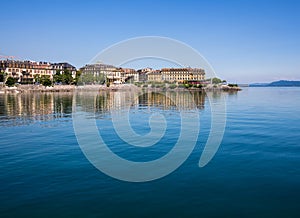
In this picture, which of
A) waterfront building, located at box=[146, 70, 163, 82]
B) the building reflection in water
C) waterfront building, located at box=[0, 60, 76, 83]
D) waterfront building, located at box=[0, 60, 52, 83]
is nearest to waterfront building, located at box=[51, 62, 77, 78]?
waterfront building, located at box=[0, 60, 76, 83]

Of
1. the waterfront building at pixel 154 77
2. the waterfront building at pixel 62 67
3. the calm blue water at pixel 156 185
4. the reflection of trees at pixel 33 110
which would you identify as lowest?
the calm blue water at pixel 156 185

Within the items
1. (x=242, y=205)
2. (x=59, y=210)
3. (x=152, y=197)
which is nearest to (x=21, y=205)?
(x=59, y=210)

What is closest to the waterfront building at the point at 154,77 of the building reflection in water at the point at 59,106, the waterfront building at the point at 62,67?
the waterfront building at the point at 62,67

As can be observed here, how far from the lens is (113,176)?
1053 cm

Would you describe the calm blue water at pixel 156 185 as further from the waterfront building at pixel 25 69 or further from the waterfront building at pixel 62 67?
the waterfront building at pixel 62 67

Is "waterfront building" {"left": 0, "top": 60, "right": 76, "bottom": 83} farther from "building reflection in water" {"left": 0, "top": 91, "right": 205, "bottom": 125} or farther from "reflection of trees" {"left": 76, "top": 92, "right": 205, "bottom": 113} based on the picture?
"building reflection in water" {"left": 0, "top": 91, "right": 205, "bottom": 125}

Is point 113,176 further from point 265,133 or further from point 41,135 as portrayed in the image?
point 265,133

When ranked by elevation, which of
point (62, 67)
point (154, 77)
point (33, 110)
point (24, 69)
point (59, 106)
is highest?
point (62, 67)

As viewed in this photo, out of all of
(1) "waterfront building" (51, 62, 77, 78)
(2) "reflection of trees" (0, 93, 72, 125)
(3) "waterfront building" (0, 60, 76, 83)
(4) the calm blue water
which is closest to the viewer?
(4) the calm blue water

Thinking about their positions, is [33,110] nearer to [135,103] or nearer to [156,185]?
[135,103]

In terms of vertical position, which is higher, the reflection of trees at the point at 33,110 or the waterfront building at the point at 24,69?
the waterfront building at the point at 24,69

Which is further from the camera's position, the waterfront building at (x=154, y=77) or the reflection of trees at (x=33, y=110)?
the waterfront building at (x=154, y=77)

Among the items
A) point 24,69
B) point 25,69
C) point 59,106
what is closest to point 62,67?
point 25,69

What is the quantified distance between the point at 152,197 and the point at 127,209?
1.04 meters
